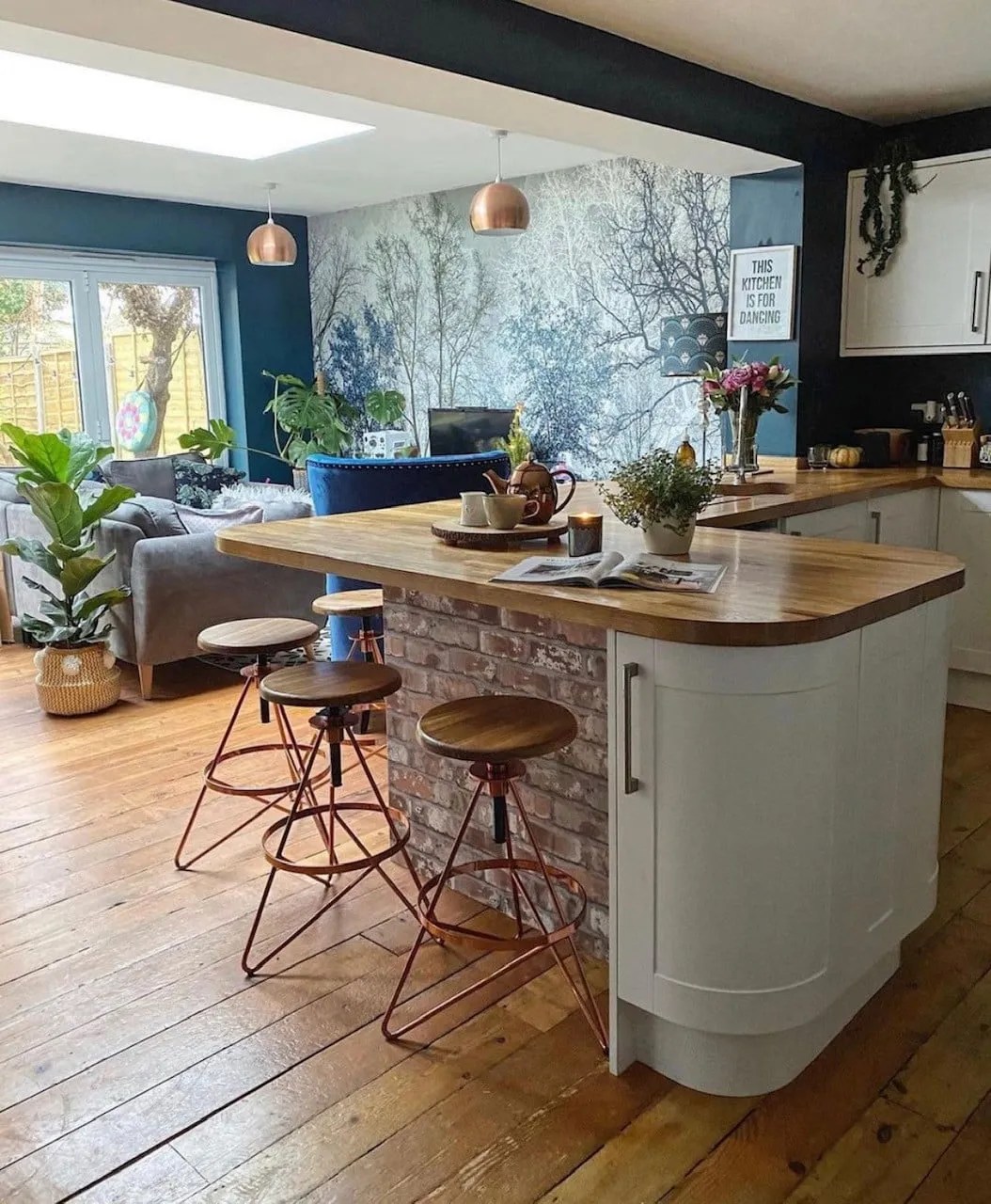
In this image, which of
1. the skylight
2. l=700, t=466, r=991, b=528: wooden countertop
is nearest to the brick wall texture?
l=700, t=466, r=991, b=528: wooden countertop

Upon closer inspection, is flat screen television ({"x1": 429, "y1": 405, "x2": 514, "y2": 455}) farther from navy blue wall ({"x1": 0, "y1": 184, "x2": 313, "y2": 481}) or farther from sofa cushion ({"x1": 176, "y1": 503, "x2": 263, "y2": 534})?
sofa cushion ({"x1": 176, "y1": 503, "x2": 263, "y2": 534})

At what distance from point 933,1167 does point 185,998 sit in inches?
60.4

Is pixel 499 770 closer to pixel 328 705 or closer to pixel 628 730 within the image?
pixel 628 730

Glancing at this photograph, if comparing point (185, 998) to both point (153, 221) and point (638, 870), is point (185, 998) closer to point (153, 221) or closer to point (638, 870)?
point (638, 870)

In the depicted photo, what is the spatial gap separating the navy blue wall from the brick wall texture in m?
5.36

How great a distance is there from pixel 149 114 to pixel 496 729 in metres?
4.06

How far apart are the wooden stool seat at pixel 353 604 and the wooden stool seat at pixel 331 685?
0.74 metres

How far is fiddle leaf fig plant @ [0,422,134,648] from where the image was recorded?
14.0ft

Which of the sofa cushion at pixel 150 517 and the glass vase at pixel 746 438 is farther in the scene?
the sofa cushion at pixel 150 517

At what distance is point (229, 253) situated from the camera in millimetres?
7797

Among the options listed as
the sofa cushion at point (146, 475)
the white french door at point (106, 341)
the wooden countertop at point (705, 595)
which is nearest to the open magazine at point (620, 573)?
the wooden countertop at point (705, 595)

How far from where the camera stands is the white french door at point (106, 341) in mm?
7027

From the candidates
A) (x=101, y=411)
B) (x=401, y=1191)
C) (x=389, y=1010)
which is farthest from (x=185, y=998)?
(x=101, y=411)

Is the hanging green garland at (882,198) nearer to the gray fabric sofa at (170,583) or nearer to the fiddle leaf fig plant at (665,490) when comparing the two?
the fiddle leaf fig plant at (665,490)
